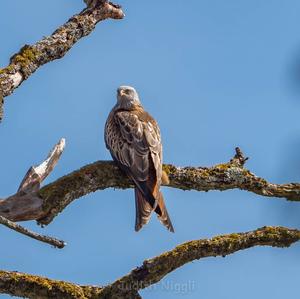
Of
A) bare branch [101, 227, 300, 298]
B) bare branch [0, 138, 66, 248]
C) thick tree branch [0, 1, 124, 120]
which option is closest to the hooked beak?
thick tree branch [0, 1, 124, 120]

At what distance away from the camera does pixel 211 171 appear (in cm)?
879

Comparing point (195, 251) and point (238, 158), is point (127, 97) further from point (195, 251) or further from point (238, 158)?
point (195, 251)

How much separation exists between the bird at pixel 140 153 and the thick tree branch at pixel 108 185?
0.17 metres

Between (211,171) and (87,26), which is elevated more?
(87,26)

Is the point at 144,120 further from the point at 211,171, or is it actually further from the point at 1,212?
the point at 1,212

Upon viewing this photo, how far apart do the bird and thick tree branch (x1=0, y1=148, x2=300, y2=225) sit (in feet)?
0.56

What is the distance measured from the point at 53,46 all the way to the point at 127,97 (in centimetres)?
287

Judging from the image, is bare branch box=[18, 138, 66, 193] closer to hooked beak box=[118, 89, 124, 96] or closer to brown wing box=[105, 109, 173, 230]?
brown wing box=[105, 109, 173, 230]

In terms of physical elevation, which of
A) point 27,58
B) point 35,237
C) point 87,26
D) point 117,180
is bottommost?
point 35,237

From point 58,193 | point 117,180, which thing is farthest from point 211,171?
point 58,193

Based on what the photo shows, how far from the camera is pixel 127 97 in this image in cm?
1169

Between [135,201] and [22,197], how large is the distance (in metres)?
1.45

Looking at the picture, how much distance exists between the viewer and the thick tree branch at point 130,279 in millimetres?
7391

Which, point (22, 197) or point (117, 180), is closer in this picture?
point (22, 197)
